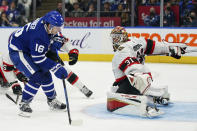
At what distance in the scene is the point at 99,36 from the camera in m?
8.99

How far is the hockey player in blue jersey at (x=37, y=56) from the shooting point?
3859 mm

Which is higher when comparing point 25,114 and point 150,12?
point 150,12

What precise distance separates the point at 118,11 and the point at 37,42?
18.1 feet

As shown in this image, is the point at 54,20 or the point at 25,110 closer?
the point at 54,20

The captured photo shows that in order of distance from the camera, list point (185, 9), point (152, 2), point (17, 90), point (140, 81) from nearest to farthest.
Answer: point (140, 81) → point (17, 90) → point (185, 9) → point (152, 2)

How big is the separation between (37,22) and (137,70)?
107 cm

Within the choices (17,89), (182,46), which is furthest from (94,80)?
(182,46)

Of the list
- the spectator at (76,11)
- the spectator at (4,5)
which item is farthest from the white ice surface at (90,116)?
the spectator at (4,5)

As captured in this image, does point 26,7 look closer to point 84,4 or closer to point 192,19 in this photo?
point 84,4

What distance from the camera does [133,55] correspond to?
3.95 metres

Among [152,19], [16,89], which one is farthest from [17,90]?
[152,19]

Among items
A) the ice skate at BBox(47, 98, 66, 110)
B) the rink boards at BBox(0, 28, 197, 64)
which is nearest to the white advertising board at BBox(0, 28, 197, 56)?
the rink boards at BBox(0, 28, 197, 64)

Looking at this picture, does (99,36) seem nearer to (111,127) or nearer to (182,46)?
(182,46)

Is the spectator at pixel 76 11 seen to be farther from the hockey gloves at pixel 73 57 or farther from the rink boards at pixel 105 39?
the hockey gloves at pixel 73 57
